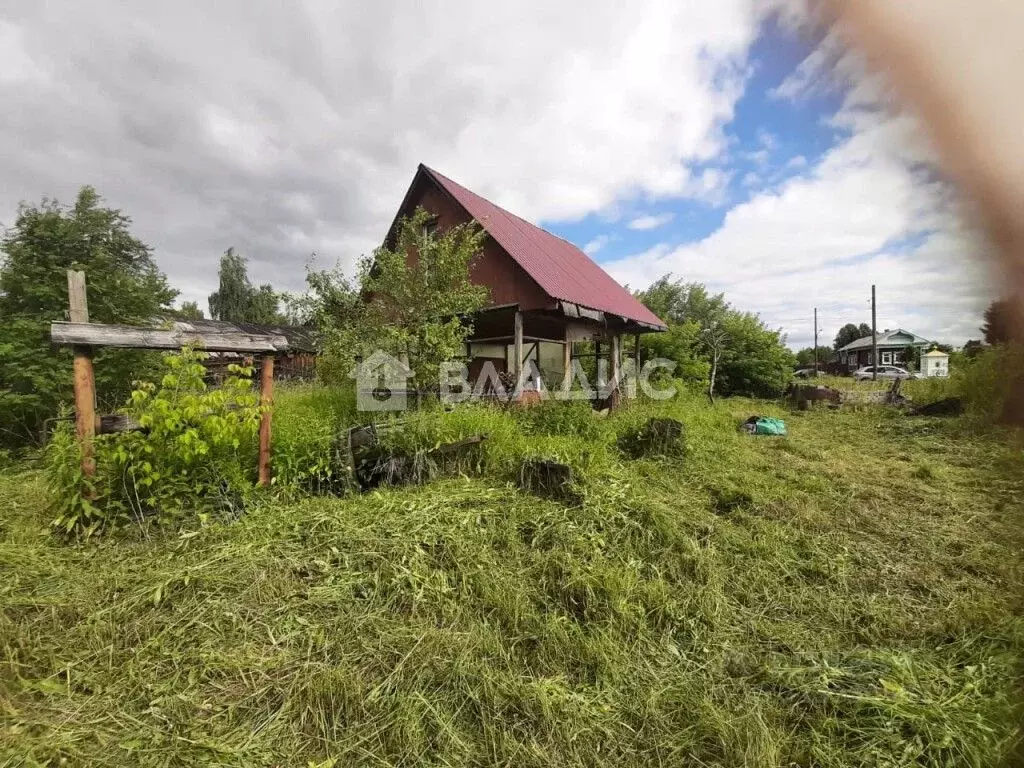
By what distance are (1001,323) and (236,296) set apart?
36.2 meters

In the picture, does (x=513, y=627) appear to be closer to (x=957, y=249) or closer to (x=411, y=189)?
(x=957, y=249)

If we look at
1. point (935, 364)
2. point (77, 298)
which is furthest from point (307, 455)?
point (935, 364)

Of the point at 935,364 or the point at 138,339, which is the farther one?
the point at 138,339

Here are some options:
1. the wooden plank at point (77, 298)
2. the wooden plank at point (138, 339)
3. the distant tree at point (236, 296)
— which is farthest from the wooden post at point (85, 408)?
the distant tree at point (236, 296)

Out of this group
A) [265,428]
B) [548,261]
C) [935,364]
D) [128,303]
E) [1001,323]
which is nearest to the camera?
[1001,323]

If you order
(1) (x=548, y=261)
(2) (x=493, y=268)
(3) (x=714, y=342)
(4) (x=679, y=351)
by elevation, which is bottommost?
(4) (x=679, y=351)

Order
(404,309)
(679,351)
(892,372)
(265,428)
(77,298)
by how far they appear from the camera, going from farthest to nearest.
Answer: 1. (679,351)
2. (404,309)
3. (265,428)
4. (77,298)
5. (892,372)

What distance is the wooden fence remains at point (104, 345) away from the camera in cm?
341

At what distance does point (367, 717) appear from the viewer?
215 cm

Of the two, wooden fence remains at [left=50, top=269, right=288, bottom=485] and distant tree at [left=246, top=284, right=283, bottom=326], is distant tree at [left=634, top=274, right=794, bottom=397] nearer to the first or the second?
wooden fence remains at [left=50, top=269, right=288, bottom=485]

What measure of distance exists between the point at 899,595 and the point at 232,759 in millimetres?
4051

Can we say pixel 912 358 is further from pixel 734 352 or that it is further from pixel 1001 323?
pixel 734 352

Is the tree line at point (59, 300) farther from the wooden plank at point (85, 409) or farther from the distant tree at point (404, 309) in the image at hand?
the wooden plank at point (85, 409)

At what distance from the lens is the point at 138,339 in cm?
369
